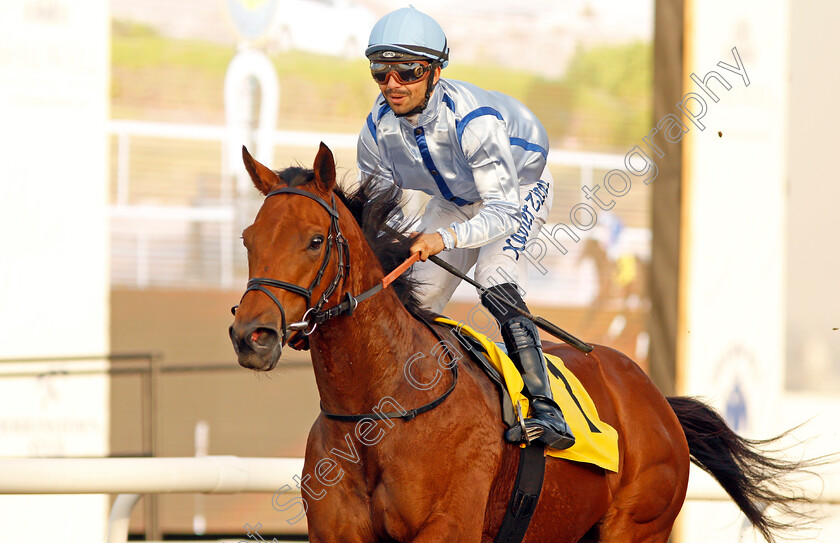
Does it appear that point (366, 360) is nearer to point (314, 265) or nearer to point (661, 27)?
point (314, 265)

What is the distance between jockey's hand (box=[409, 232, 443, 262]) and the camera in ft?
8.23

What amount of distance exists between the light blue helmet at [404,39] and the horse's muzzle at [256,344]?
995 millimetres

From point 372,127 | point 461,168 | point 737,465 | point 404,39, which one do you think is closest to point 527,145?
point 461,168

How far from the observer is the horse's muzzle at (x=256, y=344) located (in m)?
2.00

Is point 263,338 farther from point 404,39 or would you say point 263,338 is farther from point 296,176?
point 404,39

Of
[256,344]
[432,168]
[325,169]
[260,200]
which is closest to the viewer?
[256,344]

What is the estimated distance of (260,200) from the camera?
23.6ft

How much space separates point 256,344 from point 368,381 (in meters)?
0.45

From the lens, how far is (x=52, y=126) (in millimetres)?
6121

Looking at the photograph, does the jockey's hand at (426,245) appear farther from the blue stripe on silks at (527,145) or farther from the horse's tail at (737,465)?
the horse's tail at (737,465)

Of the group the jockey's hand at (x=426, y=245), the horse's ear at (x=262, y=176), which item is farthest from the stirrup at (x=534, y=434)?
the horse's ear at (x=262, y=176)

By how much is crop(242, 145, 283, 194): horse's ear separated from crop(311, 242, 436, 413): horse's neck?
0.92 ft

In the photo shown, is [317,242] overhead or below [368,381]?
overhead

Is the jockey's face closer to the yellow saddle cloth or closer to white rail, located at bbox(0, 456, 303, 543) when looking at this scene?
the yellow saddle cloth
